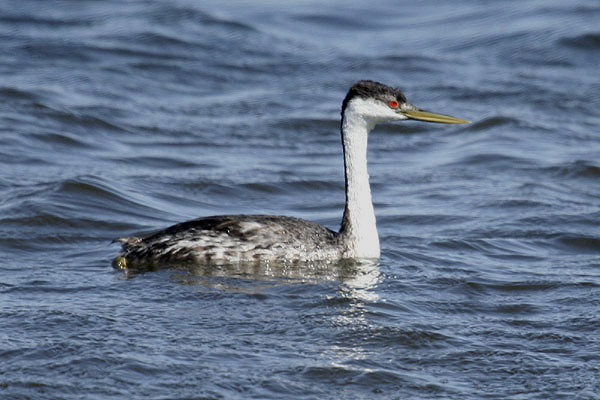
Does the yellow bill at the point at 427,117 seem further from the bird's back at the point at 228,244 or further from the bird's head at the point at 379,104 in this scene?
the bird's back at the point at 228,244

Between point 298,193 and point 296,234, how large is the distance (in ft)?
12.8

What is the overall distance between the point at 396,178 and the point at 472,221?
7.89 feet

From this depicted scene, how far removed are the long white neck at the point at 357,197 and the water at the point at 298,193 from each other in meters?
0.24

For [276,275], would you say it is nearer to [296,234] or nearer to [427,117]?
[296,234]

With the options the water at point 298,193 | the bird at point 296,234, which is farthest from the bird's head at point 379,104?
the water at point 298,193

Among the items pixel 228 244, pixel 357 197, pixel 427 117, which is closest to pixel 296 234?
pixel 228 244

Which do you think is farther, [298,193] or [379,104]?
[298,193]

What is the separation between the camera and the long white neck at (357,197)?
9.94 m

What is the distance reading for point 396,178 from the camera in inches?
566

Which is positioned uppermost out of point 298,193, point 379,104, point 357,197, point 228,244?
point 379,104

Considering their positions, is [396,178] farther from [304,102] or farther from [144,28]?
[144,28]

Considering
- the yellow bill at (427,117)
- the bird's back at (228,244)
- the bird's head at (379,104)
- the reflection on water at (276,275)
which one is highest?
the bird's head at (379,104)

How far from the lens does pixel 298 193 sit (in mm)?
13531

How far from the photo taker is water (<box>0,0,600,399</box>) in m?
7.06
